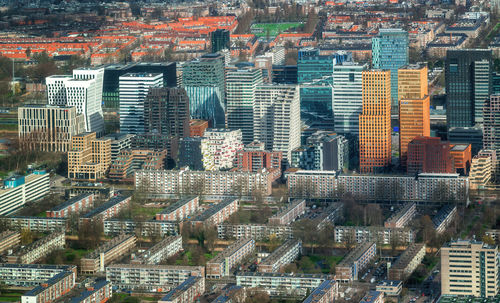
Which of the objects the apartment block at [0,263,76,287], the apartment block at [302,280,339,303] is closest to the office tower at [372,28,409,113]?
the apartment block at [302,280,339,303]

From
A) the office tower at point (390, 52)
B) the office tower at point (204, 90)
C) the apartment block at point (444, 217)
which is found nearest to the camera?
the apartment block at point (444, 217)

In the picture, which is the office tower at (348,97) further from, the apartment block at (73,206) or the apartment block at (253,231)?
the apartment block at (253,231)

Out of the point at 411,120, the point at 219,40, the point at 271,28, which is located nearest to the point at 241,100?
the point at 411,120

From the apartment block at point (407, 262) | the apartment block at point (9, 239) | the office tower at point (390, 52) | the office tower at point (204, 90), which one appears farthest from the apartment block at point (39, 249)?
the office tower at point (390, 52)

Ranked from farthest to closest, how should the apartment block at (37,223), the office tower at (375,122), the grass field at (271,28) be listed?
1. the grass field at (271,28)
2. the office tower at (375,122)
3. the apartment block at (37,223)

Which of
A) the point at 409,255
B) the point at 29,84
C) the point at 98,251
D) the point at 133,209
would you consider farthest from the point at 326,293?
the point at 29,84

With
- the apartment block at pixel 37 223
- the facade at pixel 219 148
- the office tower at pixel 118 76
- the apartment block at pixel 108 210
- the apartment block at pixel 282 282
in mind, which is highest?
the office tower at pixel 118 76

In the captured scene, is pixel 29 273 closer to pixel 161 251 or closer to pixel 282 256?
pixel 161 251
